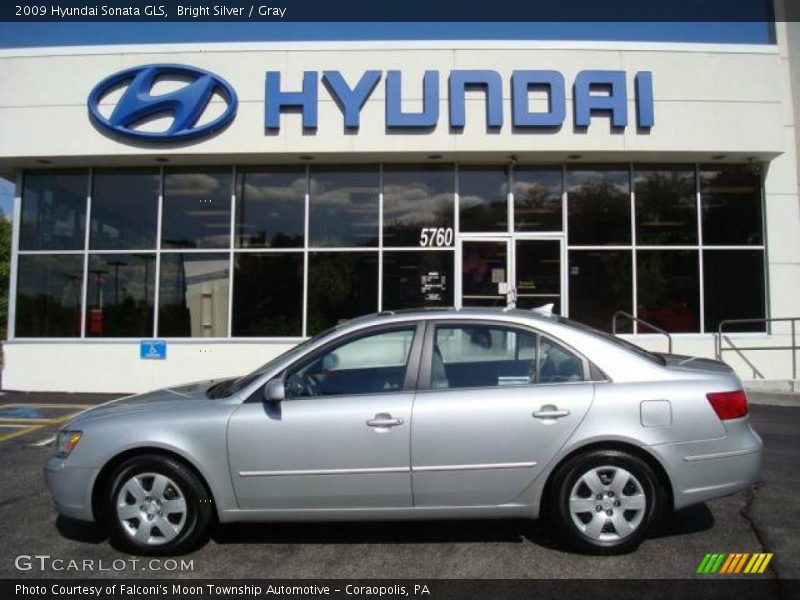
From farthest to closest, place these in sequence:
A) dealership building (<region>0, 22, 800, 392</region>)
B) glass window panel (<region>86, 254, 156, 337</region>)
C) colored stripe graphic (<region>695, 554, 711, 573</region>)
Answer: glass window panel (<region>86, 254, 156, 337</region>), dealership building (<region>0, 22, 800, 392</region>), colored stripe graphic (<region>695, 554, 711, 573</region>)

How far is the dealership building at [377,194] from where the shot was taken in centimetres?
1084

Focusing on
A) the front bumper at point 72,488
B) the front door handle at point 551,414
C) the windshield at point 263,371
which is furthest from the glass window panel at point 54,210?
the front door handle at point 551,414

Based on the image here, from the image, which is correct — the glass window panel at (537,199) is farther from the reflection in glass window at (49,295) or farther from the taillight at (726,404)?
the reflection in glass window at (49,295)

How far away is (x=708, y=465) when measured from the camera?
13.5ft

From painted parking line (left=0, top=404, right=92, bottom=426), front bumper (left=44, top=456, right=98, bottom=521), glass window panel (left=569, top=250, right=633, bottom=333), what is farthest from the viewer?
glass window panel (left=569, top=250, right=633, bottom=333)

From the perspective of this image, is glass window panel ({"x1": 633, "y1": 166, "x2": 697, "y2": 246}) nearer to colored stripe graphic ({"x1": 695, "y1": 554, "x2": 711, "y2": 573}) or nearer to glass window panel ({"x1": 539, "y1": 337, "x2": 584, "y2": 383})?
glass window panel ({"x1": 539, "y1": 337, "x2": 584, "y2": 383})

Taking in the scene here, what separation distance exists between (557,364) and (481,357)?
1.66 ft

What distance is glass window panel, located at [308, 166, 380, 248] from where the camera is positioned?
11.6 meters

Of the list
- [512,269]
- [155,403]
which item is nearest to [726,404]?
[155,403]

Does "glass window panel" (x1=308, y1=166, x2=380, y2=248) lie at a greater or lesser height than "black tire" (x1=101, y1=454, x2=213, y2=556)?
greater

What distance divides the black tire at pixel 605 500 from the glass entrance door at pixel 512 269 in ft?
24.2

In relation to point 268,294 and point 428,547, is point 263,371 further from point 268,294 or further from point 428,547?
point 268,294

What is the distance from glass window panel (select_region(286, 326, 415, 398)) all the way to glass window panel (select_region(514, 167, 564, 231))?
24.6 feet

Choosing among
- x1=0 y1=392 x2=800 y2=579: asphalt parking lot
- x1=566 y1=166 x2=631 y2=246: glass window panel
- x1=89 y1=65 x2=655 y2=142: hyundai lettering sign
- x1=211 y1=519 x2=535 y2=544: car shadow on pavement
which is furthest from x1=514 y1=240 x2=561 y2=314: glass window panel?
x1=211 y1=519 x2=535 y2=544: car shadow on pavement
